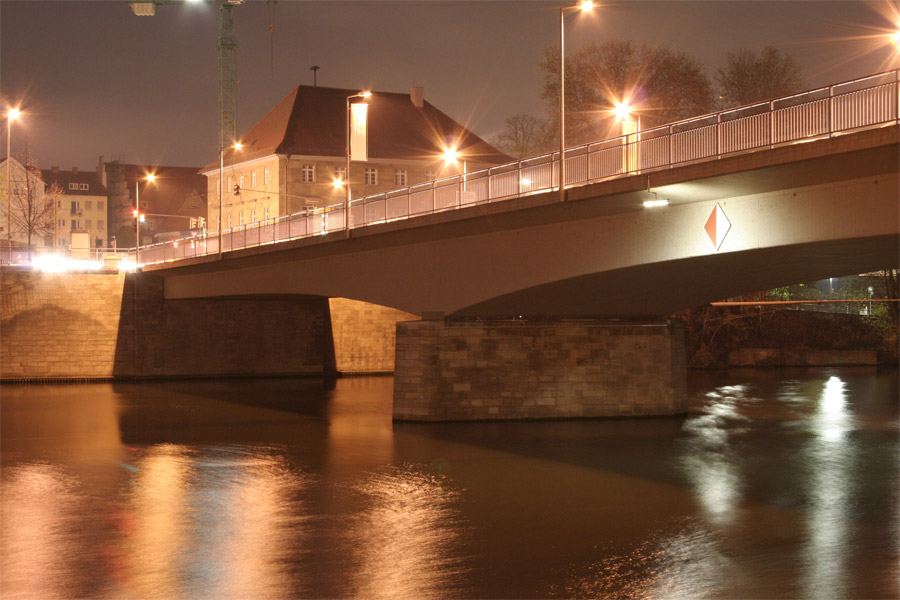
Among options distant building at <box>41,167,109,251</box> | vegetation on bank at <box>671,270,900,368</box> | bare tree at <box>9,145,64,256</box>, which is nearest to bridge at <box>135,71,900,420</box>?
vegetation on bank at <box>671,270,900,368</box>

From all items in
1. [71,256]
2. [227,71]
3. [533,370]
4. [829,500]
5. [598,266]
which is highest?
[227,71]

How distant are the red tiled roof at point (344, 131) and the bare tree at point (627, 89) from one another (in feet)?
63.6

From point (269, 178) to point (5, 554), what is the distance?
57552 millimetres

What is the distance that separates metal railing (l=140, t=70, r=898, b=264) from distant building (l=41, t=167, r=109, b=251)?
280 feet

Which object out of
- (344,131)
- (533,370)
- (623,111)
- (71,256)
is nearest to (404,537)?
(533,370)

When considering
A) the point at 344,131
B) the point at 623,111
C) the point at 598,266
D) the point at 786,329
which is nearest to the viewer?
the point at 598,266

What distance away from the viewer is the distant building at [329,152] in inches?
2758

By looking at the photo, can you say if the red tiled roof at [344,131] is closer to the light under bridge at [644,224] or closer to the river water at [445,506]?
the light under bridge at [644,224]

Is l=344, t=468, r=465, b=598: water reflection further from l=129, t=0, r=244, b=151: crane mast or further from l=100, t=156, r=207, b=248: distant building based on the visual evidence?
l=100, t=156, r=207, b=248: distant building

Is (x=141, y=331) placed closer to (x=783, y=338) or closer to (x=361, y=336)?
(x=361, y=336)

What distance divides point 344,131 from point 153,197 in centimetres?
4268

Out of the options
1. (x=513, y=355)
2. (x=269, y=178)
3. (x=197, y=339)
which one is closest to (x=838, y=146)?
(x=513, y=355)

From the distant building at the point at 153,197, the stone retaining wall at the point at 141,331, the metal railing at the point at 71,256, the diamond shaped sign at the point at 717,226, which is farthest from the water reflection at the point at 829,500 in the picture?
the distant building at the point at 153,197

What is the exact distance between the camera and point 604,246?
23.5 m
